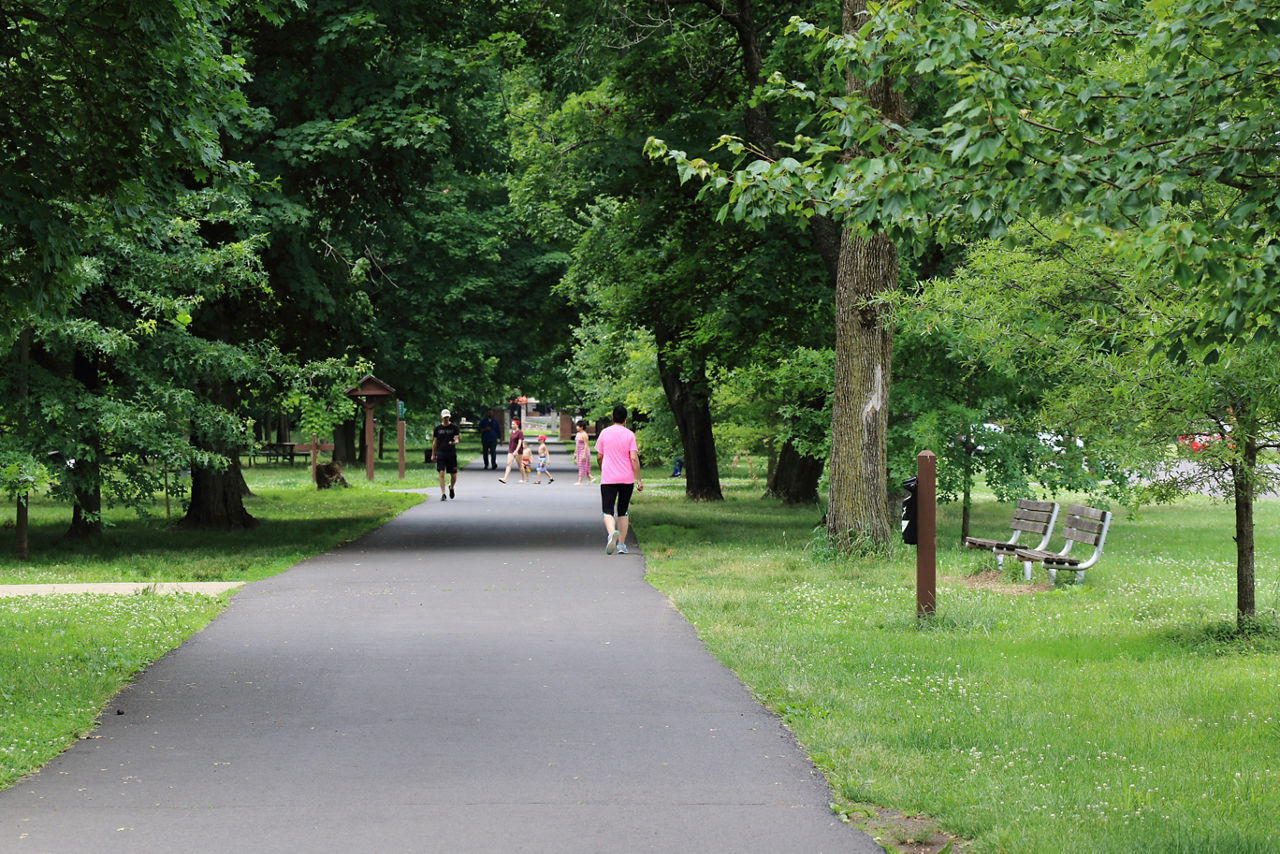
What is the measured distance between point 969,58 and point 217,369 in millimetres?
14951

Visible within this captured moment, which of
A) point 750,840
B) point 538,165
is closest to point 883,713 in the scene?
point 750,840

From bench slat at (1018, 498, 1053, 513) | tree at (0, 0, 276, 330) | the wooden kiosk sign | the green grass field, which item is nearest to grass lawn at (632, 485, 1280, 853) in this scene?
the green grass field

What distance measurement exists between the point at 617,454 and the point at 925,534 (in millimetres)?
7332

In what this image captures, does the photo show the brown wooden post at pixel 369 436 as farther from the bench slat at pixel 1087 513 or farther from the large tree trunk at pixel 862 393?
the bench slat at pixel 1087 513

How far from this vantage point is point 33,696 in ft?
26.8

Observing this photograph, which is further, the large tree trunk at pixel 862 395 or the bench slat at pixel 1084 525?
the large tree trunk at pixel 862 395

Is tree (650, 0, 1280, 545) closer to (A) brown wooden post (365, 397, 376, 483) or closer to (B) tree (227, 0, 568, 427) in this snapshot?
(B) tree (227, 0, 568, 427)

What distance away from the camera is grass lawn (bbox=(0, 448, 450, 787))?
7.75 metres

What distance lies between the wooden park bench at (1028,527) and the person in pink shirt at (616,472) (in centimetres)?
446

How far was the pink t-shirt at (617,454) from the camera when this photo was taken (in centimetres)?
1786

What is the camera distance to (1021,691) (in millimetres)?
8281

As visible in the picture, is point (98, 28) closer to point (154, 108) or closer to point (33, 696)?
point (154, 108)

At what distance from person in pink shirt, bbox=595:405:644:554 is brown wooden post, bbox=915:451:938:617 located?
269 inches

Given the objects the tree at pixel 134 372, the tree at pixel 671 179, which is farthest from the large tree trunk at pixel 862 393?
the tree at pixel 134 372
